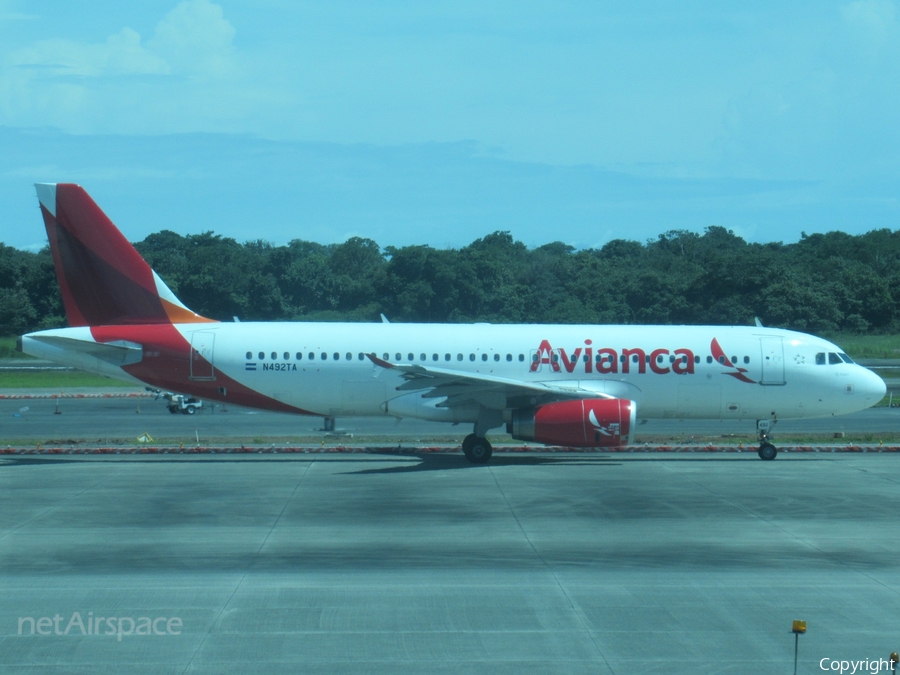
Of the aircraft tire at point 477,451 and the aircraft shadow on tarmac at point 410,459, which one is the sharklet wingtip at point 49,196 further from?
the aircraft tire at point 477,451

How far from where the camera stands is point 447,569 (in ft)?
43.9

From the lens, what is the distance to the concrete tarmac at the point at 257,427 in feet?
95.8

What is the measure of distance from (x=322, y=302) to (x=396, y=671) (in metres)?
60.0

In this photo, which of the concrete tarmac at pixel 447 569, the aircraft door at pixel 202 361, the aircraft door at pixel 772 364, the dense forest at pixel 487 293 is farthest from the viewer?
the dense forest at pixel 487 293

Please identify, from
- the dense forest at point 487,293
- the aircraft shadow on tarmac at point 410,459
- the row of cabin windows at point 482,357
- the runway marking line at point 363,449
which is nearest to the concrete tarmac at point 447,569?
the aircraft shadow on tarmac at point 410,459

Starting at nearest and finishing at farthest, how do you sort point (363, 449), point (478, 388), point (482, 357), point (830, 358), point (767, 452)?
point (478, 388) → point (767, 452) → point (482, 357) → point (830, 358) → point (363, 449)

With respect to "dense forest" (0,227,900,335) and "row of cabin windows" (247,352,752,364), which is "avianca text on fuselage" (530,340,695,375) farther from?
"dense forest" (0,227,900,335)

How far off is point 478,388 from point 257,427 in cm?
1139

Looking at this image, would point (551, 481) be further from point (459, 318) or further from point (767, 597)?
point (459, 318)

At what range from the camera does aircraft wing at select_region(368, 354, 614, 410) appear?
23266mm

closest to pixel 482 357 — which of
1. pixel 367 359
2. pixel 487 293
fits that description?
pixel 367 359

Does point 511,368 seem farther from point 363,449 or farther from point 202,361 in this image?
point 202,361

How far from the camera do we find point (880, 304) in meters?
64.2

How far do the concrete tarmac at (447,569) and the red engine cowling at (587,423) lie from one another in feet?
3.09
